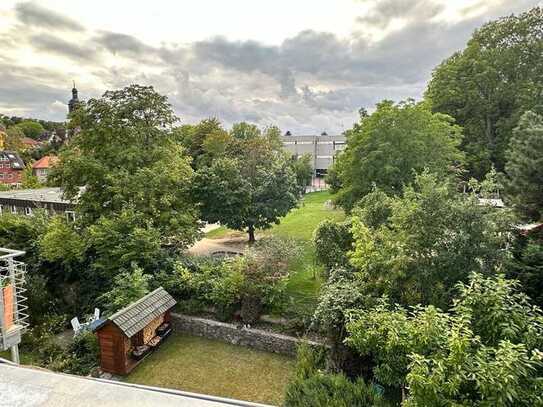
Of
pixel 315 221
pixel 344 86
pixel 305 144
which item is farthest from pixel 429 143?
pixel 305 144

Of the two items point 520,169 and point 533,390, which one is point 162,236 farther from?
point 520,169

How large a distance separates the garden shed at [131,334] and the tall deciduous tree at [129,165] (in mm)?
3439

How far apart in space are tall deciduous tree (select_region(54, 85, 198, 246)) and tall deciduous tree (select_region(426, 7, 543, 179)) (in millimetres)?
16148

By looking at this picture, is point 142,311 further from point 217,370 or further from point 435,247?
point 435,247

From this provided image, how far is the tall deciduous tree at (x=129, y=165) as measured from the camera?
13180mm

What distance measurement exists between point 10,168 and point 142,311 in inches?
1969

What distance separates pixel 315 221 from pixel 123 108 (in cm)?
1441

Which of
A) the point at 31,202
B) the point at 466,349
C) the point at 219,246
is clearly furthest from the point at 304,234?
the point at 31,202

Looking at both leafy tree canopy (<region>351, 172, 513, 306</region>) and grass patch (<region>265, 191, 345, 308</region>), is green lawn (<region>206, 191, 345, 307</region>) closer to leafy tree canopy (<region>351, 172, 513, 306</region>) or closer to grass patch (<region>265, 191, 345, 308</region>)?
grass patch (<region>265, 191, 345, 308</region>)

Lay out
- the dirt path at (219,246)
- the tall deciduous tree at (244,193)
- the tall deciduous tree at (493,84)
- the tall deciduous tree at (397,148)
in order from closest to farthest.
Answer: the tall deciduous tree at (397,148) → the tall deciduous tree at (244,193) → the dirt path at (219,246) → the tall deciduous tree at (493,84)

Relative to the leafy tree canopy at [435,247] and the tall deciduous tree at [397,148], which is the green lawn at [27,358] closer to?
the leafy tree canopy at [435,247]

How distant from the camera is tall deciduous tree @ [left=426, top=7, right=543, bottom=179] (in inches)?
798

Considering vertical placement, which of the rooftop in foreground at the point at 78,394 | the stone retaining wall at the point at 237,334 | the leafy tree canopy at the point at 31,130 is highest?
the leafy tree canopy at the point at 31,130

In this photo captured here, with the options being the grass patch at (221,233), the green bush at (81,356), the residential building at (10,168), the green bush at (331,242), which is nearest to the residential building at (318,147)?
the grass patch at (221,233)
